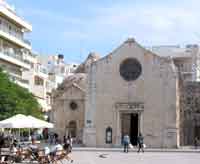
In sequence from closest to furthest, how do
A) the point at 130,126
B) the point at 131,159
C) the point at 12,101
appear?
1. the point at 131,159
2. the point at 12,101
3. the point at 130,126

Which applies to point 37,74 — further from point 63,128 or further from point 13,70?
point 63,128

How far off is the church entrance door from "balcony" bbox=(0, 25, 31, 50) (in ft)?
57.0

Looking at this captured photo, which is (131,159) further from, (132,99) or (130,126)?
(130,126)

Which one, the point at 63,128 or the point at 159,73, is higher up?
the point at 159,73

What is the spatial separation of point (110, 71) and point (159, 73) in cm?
483

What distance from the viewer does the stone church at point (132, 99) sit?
51.7 m

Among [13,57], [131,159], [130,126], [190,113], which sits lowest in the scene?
[131,159]

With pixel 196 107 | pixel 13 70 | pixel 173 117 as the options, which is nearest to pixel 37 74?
pixel 13 70

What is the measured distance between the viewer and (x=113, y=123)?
175 ft

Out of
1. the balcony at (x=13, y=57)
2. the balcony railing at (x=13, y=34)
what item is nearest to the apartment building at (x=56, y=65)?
the balcony railing at (x=13, y=34)

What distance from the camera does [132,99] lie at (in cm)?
5306

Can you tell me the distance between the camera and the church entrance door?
5417cm

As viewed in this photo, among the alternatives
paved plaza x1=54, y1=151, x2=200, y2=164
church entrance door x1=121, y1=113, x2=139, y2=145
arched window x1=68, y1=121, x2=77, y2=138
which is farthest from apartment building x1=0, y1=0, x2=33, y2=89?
paved plaza x1=54, y1=151, x2=200, y2=164

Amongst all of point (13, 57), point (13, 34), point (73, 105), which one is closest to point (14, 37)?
point (13, 34)
